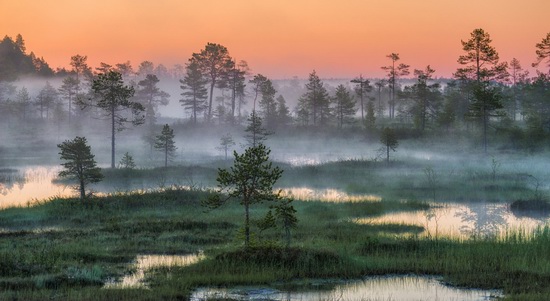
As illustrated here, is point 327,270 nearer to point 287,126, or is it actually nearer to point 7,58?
point 287,126

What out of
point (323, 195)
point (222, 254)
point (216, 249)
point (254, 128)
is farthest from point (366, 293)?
point (254, 128)

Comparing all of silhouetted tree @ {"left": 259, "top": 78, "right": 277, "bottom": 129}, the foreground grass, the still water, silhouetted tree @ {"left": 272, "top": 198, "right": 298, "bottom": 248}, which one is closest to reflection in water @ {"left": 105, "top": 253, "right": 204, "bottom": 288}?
the foreground grass

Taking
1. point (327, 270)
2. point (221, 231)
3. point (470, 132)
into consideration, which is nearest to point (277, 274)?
point (327, 270)

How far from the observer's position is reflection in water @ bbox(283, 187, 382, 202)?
125 feet

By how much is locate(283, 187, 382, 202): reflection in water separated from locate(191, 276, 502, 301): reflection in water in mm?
18932

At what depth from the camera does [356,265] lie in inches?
782

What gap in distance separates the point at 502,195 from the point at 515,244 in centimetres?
1856

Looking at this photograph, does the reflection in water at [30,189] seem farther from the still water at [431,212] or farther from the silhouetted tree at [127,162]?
the silhouetted tree at [127,162]

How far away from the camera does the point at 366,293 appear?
16797 millimetres

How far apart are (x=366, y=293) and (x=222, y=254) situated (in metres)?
5.43

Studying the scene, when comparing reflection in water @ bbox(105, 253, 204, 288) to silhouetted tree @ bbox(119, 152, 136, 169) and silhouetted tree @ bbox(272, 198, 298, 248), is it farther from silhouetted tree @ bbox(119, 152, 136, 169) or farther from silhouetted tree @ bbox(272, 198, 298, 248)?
silhouetted tree @ bbox(119, 152, 136, 169)

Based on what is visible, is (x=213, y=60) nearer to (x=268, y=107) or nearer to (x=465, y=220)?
(x=268, y=107)

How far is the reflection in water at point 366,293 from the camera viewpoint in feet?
53.3

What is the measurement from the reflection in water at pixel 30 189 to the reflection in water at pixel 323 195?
49.5ft
